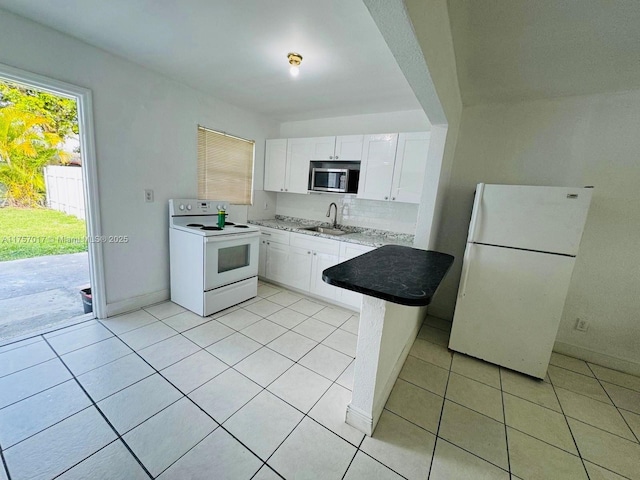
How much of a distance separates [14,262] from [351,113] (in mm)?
5366

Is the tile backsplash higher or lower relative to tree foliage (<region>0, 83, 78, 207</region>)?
lower

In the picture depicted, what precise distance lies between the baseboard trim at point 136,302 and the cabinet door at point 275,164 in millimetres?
1965

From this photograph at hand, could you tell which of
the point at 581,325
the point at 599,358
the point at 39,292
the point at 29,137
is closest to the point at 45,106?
the point at 29,137

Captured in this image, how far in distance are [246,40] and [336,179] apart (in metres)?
1.68

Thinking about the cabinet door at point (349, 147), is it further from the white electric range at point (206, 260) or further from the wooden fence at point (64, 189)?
the wooden fence at point (64, 189)

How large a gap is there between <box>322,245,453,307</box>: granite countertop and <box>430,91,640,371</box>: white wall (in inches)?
55.1

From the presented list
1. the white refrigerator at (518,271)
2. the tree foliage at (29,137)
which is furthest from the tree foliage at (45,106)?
the white refrigerator at (518,271)

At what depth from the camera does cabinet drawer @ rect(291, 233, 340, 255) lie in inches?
113

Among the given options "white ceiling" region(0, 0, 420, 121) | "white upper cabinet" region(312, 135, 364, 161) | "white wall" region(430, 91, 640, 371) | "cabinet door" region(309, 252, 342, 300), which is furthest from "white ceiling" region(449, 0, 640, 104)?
"cabinet door" region(309, 252, 342, 300)

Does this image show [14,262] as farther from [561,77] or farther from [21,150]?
[561,77]

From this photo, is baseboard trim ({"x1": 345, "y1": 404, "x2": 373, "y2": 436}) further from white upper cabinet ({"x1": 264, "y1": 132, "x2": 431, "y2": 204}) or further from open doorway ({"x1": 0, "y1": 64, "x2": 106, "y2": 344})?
open doorway ({"x1": 0, "y1": 64, "x2": 106, "y2": 344})

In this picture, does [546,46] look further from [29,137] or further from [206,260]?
[29,137]

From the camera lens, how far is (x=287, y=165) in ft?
11.7

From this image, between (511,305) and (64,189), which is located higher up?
(64,189)
